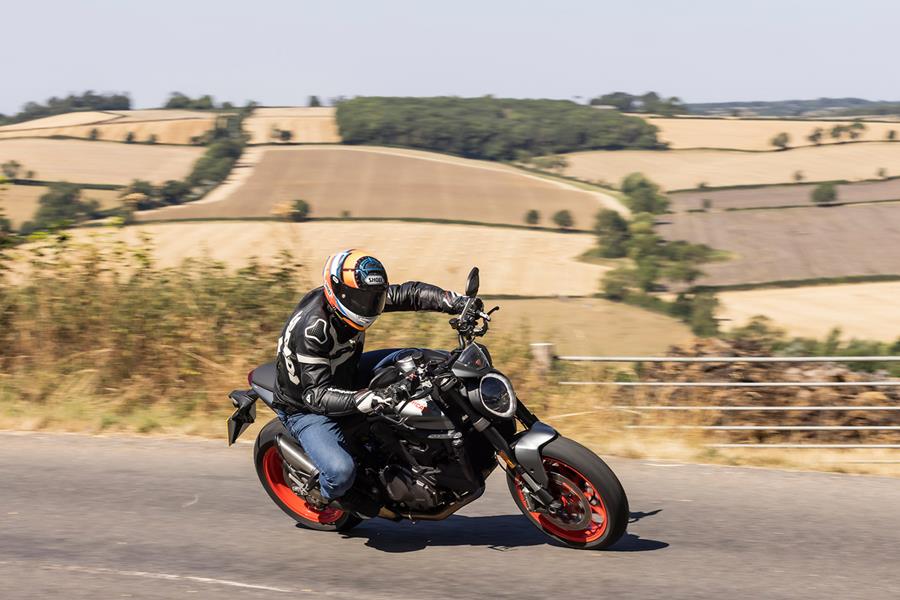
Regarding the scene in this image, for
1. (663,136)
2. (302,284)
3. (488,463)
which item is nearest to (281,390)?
→ (488,463)

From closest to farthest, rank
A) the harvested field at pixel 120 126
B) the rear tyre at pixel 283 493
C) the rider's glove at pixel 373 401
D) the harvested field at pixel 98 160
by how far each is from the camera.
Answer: the rider's glove at pixel 373 401
the rear tyre at pixel 283 493
the harvested field at pixel 98 160
the harvested field at pixel 120 126

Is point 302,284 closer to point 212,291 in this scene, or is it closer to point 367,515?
point 212,291

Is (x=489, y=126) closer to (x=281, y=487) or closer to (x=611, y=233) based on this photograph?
(x=611, y=233)

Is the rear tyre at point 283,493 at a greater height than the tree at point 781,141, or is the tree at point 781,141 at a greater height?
the tree at point 781,141

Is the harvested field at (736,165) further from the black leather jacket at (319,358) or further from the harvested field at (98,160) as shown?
the black leather jacket at (319,358)

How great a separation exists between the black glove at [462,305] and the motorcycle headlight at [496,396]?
1.25 ft

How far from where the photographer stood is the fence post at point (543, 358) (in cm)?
1042

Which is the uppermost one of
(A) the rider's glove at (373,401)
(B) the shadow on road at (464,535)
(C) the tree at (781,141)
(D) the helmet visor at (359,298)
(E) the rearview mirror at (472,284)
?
(C) the tree at (781,141)

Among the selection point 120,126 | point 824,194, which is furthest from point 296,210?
point 824,194

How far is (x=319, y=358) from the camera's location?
5.44m

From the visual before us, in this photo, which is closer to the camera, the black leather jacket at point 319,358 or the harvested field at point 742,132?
the black leather jacket at point 319,358

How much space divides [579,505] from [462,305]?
1.27m

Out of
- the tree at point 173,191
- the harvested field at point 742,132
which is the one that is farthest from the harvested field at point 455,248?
the harvested field at point 742,132

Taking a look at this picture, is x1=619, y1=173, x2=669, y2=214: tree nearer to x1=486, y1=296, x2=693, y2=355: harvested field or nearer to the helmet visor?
x1=486, y1=296, x2=693, y2=355: harvested field
